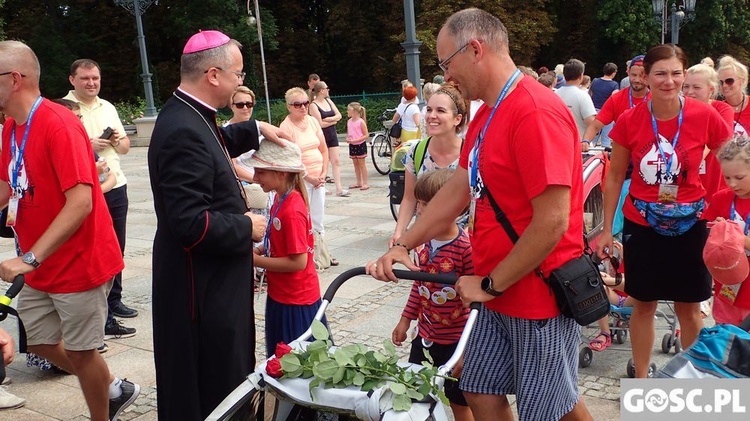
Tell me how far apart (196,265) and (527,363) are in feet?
4.51

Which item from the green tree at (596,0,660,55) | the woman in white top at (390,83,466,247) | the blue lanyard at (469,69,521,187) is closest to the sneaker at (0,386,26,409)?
the woman in white top at (390,83,466,247)

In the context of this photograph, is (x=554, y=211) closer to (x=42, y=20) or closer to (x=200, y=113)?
(x=200, y=113)

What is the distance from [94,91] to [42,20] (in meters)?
35.9

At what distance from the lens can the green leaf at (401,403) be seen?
6.92ft

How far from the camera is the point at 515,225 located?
98.1 inches

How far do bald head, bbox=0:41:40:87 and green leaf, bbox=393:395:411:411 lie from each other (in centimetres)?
242

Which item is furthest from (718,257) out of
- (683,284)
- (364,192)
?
(364,192)

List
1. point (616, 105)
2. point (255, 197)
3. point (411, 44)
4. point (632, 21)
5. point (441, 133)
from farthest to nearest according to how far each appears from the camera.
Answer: point (632, 21) → point (411, 44) → point (255, 197) → point (616, 105) → point (441, 133)

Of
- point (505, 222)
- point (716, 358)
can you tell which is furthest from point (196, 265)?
point (716, 358)

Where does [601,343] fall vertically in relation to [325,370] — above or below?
below

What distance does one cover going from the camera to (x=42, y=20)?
37.1 m

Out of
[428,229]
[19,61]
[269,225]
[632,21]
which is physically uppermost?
[632,21]

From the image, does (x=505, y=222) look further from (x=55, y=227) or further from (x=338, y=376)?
(x=55, y=227)

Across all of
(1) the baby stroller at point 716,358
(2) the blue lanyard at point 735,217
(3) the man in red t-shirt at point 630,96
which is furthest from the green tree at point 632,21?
(1) the baby stroller at point 716,358
